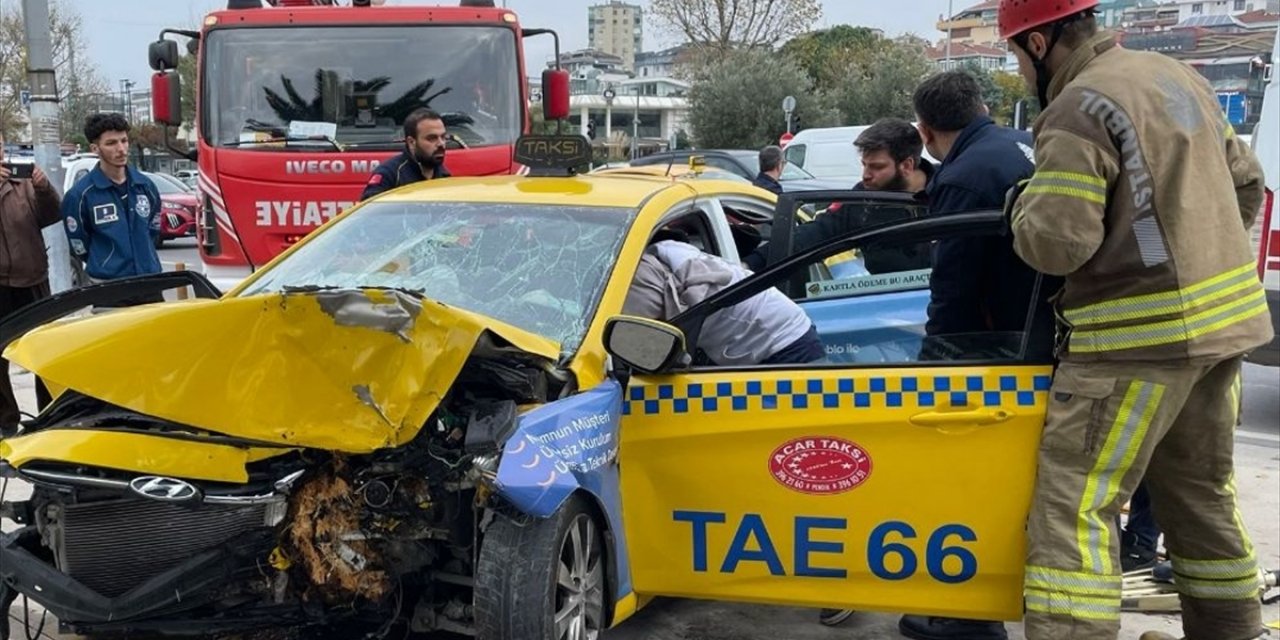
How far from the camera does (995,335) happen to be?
136 inches

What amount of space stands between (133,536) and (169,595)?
17 centimetres

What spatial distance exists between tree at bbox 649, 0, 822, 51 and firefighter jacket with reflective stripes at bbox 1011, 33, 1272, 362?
4722 centimetres

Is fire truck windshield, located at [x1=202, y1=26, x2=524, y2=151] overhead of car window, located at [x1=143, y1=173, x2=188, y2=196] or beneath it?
overhead

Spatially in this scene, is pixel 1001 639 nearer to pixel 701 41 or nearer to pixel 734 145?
pixel 734 145

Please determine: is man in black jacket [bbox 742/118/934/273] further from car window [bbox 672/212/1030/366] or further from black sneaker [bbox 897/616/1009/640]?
black sneaker [bbox 897/616/1009/640]

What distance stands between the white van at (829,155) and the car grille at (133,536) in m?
16.3

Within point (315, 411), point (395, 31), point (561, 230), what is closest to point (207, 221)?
point (395, 31)

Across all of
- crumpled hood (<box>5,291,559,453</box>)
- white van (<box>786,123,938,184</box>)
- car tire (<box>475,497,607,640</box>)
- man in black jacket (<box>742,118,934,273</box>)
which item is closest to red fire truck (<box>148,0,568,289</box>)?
man in black jacket (<box>742,118,934,273</box>)

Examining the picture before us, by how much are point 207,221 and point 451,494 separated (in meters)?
5.92

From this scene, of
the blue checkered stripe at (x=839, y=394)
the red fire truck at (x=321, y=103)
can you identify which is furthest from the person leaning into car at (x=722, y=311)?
the red fire truck at (x=321, y=103)

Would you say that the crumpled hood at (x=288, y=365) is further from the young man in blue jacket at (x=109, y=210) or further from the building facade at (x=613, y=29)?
the building facade at (x=613, y=29)

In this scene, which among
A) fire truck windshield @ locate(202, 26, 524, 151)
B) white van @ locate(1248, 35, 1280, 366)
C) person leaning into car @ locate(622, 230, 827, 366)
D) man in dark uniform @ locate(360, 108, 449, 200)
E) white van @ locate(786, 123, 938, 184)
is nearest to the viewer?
person leaning into car @ locate(622, 230, 827, 366)

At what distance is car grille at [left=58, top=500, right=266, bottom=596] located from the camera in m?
2.77

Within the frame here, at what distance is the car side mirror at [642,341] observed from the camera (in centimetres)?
311
